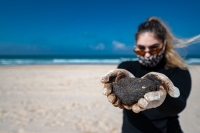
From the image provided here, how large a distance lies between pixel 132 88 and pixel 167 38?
1.27 m

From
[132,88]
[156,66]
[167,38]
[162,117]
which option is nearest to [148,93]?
[132,88]

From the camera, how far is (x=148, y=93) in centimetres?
119

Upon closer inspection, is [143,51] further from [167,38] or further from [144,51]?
[167,38]

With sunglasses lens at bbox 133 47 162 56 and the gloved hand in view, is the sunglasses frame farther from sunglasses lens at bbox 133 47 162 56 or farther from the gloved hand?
the gloved hand

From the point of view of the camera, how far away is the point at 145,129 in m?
2.04

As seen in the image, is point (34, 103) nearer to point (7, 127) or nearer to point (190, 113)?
point (7, 127)

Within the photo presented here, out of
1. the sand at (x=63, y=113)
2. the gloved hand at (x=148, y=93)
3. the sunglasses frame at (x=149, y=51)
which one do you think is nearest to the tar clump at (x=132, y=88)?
the gloved hand at (x=148, y=93)

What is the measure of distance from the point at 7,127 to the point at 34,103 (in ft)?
6.43

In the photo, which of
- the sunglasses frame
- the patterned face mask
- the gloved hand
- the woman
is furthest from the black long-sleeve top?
the gloved hand

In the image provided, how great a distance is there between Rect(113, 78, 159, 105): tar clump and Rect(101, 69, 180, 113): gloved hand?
0.12ft

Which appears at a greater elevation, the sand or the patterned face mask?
the patterned face mask

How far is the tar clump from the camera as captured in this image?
50.7 inches

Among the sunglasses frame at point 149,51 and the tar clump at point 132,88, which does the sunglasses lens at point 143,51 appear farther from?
the tar clump at point 132,88

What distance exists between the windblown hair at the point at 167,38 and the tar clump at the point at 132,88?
997 millimetres
